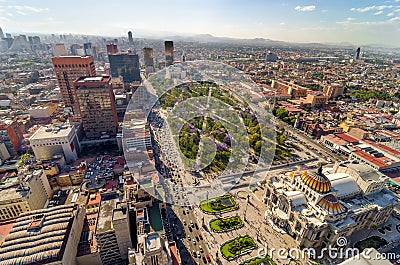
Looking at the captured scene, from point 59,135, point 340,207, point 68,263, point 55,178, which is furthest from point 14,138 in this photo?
point 340,207

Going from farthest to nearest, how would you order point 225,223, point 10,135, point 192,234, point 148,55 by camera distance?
point 148,55 < point 10,135 < point 225,223 < point 192,234

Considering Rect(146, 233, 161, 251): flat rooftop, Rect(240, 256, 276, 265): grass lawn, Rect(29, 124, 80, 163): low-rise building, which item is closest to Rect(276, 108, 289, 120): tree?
Rect(240, 256, 276, 265): grass lawn

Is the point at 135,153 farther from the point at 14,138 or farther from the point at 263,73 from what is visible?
the point at 263,73

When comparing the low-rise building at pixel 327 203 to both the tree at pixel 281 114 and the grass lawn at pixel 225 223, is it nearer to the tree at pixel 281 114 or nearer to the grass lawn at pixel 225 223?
the grass lawn at pixel 225 223

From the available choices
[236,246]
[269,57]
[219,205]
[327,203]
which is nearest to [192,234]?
[236,246]

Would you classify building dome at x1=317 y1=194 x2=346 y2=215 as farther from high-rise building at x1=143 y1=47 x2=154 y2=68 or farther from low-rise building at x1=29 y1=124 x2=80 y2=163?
high-rise building at x1=143 y1=47 x2=154 y2=68

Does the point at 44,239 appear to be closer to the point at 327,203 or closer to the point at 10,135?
the point at 327,203

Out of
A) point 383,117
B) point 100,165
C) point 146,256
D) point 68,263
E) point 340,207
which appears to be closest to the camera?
point 146,256
